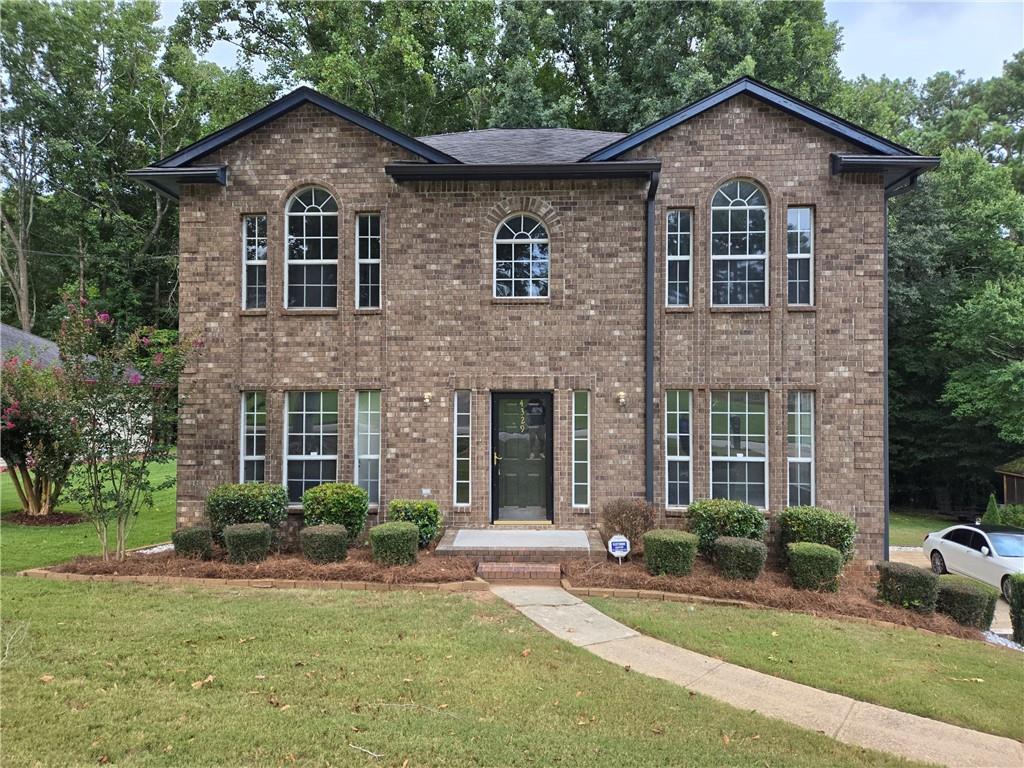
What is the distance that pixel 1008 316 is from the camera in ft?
58.5

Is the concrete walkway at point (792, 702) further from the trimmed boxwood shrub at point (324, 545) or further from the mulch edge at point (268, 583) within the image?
the trimmed boxwood shrub at point (324, 545)

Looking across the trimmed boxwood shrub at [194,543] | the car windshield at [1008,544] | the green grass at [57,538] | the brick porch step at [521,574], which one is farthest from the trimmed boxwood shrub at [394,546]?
the car windshield at [1008,544]

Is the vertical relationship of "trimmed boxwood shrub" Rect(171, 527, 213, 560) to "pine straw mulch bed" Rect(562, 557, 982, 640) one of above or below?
above

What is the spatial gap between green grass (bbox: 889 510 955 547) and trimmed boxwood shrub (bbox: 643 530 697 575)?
9.96 m

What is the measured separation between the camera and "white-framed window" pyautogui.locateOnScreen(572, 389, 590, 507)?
987cm

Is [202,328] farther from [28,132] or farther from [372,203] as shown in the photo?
[28,132]

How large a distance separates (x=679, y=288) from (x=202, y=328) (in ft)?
27.3

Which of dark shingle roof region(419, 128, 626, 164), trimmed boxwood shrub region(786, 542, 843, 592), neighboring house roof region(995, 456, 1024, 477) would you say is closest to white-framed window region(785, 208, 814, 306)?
dark shingle roof region(419, 128, 626, 164)

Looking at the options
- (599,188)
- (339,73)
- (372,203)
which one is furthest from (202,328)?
(339,73)

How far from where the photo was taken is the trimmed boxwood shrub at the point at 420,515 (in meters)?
9.11

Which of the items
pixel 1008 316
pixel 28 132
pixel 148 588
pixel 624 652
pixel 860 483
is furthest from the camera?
pixel 28 132

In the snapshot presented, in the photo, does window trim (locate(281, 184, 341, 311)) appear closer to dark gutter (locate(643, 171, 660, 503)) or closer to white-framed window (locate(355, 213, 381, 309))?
white-framed window (locate(355, 213, 381, 309))

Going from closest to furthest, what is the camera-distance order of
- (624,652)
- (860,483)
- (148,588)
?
(624,652), (148,588), (860,483)

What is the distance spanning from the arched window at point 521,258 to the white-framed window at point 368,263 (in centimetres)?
212
